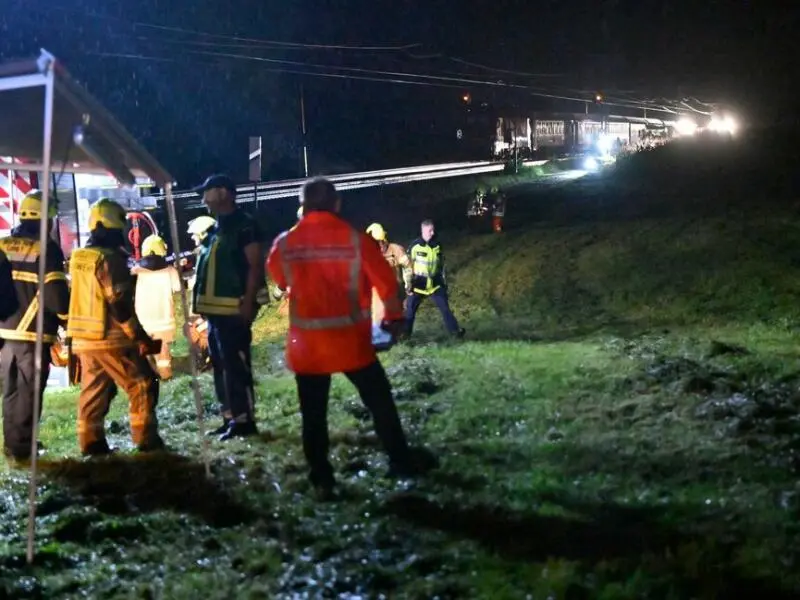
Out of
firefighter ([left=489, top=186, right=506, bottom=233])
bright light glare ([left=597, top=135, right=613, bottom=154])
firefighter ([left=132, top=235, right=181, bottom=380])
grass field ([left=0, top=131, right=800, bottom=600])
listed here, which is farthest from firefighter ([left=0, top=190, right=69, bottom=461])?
bright light glare ([left=597, top=135, right=613, bottom=154])

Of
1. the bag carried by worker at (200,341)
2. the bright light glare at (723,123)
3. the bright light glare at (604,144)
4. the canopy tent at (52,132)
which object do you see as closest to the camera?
the canopy tent at (52,132)

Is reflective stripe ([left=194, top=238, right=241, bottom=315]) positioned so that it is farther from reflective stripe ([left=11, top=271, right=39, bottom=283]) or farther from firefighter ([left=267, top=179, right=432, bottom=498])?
firefighter ([left=267, top=179, right=432, bottom=498])

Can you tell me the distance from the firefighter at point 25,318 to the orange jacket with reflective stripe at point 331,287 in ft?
7.35

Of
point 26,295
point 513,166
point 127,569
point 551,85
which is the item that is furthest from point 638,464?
point 551,85

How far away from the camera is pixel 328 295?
221 inches

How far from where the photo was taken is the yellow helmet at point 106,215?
22.3 feet

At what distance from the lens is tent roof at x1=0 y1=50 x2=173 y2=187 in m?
4.76

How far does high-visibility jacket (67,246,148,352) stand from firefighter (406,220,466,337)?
654cm

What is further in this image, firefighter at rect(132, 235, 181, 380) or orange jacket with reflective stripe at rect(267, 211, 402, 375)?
firefighter at rect(132, 235, 181, 380)

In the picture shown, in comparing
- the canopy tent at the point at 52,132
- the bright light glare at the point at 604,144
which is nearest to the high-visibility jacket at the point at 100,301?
the canopy tent at the point at 52,132

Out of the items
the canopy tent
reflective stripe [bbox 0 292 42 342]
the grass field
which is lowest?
the grass field

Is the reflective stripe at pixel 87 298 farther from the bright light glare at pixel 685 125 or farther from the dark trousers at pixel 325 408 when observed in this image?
the bright light glare at pixel 685 125

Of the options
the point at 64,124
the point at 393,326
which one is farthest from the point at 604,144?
the point at 64,124

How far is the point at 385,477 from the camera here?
6020 millimetres
